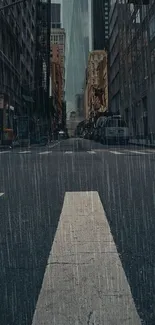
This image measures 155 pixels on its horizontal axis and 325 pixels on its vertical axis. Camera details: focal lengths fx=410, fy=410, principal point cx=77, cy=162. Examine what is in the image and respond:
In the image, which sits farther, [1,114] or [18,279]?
[1,114]

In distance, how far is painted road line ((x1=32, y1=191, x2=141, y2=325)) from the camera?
2302mm

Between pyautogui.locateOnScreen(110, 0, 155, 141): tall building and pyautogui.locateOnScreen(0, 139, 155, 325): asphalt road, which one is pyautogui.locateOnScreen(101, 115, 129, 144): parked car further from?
pyautogui.locateOnScreen(0, 139, 155, 325): asphalt road

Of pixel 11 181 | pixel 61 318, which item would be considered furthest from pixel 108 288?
pixel 11 181

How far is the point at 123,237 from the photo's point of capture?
3.97 m

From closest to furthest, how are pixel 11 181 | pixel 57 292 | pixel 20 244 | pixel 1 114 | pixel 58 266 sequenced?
pixel 57 292 < pixel 58 266 < pixel 20 244 < pixel 11 181 < pixel 1 114

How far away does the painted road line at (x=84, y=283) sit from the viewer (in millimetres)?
2302

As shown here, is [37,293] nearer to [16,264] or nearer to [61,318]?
[61,318]

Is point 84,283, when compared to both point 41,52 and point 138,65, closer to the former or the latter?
point 138,65

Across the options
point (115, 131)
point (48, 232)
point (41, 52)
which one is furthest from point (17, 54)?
point (48, 232)

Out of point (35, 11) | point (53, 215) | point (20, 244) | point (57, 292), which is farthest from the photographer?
point (35, 11)

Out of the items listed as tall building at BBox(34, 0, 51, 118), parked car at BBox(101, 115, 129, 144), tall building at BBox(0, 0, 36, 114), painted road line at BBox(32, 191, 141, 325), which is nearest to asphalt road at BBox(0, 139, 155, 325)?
painted road line at BBox(32, 191, 141, 325)

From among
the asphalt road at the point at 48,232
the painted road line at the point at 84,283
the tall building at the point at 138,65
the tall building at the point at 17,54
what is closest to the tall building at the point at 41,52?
the tall building at the point at 17,54

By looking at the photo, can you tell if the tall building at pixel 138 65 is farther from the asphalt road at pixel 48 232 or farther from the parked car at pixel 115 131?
the asphalt road at pixel 48 232

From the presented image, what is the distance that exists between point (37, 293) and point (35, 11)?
8927cm
